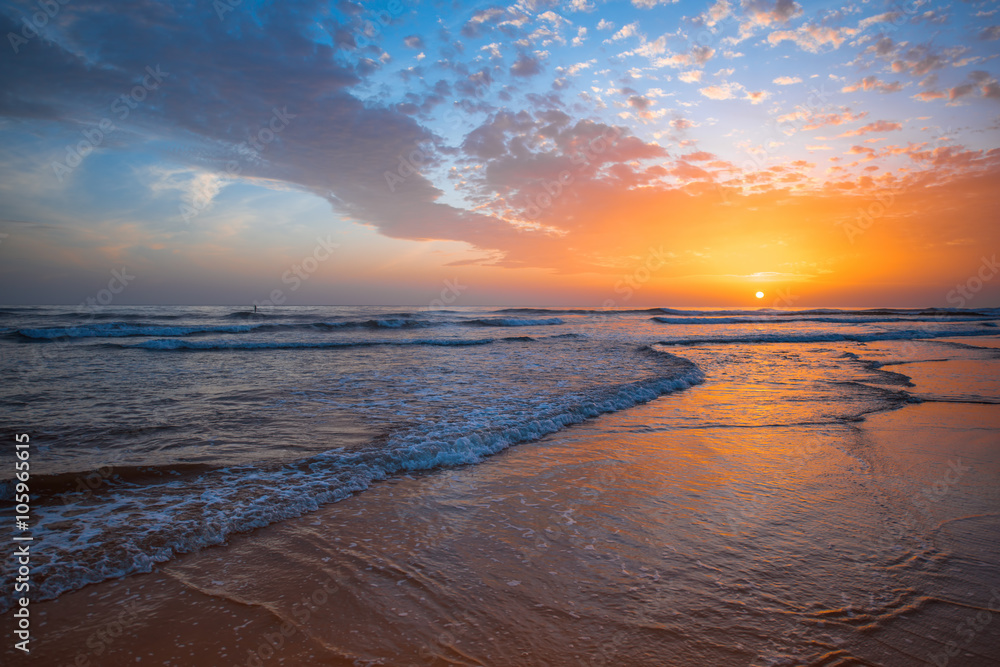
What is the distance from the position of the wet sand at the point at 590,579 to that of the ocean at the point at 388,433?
66 mm

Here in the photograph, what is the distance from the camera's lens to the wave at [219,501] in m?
3.52

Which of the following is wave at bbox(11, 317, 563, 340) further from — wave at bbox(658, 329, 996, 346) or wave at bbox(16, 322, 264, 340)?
wave at bbox(658, 329, 996, 346)

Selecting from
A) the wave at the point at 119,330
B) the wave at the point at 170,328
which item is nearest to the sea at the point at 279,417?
the wave at the point at 119,330

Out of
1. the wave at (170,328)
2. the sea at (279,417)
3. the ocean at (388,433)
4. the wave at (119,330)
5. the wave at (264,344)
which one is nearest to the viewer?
the ocean at (388,433)

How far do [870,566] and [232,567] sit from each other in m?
4.80

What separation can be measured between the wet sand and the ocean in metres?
0.07

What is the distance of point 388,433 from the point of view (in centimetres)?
684

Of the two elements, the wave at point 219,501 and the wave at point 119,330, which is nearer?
the wave at point 219,501

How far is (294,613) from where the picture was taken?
9.56ft

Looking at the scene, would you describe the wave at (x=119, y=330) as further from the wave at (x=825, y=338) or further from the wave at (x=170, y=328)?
the wave at (x=825, y=338)

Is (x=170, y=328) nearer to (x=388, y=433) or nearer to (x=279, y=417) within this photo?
(x=279, y=417)

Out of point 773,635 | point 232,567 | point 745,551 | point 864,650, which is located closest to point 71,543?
point 232,567

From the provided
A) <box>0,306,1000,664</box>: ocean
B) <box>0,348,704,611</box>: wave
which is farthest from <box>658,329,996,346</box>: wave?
<box>0,348,704,611</box>: wave

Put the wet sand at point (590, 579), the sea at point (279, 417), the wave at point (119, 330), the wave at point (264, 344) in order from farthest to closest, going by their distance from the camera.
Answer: the wave at point (119, 330) < the wave at point (264, 344) < the sea at point (279, 417) < the wet sand at point (590, 579)
